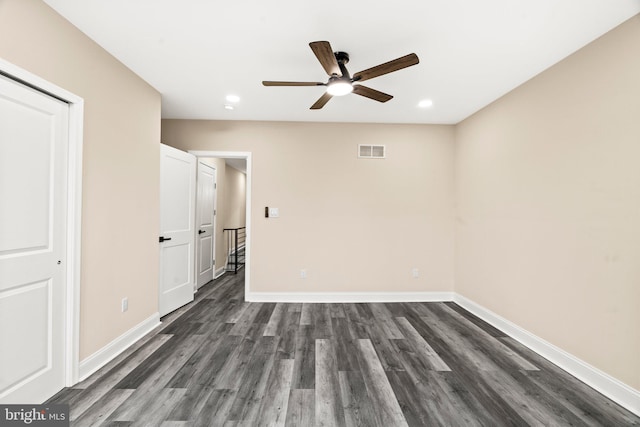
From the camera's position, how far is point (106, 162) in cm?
219

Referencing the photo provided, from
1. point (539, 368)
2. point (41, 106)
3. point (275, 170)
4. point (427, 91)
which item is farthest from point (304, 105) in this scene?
point (539, 368)

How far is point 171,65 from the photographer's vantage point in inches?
93.0

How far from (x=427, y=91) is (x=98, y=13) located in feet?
9.57

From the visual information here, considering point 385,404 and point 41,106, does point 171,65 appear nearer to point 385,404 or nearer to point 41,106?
point 41,106

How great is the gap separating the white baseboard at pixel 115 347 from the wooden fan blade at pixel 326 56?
2879mm

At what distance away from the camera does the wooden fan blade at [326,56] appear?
1604mm

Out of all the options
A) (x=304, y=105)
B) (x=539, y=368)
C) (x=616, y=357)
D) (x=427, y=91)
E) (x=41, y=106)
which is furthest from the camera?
(x=304, y=105)

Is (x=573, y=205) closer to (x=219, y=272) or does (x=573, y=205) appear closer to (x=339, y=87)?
(x=339, y=87)

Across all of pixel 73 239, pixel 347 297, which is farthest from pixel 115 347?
pixel 347 297

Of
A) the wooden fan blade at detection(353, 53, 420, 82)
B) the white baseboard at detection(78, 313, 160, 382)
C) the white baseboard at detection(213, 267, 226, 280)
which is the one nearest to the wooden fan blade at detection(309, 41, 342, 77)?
the wooden fan blade at detection(353, 53, 420, 82)

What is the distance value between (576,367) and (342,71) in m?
3.04

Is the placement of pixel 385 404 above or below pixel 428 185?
below

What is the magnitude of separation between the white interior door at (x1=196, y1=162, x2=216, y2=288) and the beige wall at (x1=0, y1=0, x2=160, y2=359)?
4.34ft

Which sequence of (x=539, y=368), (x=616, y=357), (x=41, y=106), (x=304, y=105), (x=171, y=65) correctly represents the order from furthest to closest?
(x=304, y=105) → (x=171, y=65) → (x=539, y=368) → (x=616, y=357) → (x=41, y=106)
